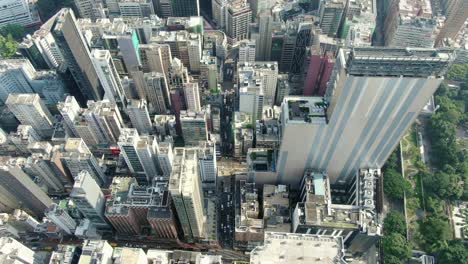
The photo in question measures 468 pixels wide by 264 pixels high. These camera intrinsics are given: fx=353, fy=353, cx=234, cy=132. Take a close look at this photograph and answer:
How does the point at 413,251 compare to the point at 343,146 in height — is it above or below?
below

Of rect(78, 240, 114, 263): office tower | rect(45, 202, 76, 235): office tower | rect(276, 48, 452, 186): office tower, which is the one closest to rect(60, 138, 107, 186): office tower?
rect(45, 202, 76, 235): office tower

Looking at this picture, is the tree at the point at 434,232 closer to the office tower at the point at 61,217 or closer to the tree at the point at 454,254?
the tree at the point at 454,254

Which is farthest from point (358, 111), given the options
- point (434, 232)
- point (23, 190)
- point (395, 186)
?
point (23, 190)

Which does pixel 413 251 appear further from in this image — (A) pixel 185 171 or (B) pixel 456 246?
(A) pixel 185 171

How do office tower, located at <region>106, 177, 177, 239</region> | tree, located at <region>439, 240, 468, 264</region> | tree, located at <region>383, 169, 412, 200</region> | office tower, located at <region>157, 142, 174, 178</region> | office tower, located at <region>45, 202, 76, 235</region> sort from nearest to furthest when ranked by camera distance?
tree, located at <region>439, 240, 468, 264</region> → office tower, located at <region>106, 177, 177, 239</region> → office tower, located at <region>45, 202, 76, 235</region> → office tower, located at <region>157, 142, 174, 178</region> → tree, located at <region>383, 169, 412, 200</region>

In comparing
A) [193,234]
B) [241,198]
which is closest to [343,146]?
[241,198]

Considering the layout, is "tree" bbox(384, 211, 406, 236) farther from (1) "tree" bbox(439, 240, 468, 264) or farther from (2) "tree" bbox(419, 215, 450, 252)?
(1) "tree" bbox(439, 240, 468, 264)
